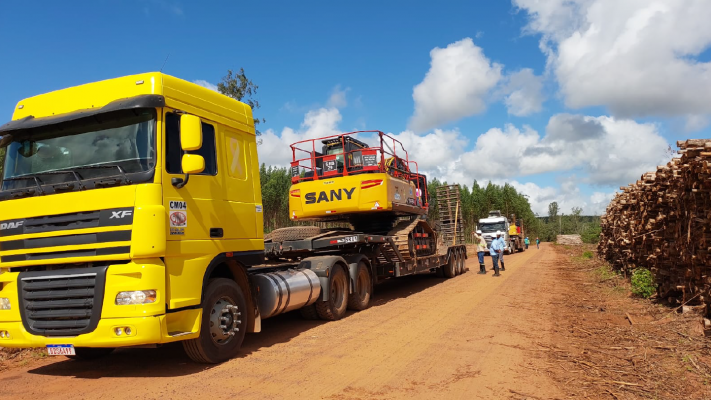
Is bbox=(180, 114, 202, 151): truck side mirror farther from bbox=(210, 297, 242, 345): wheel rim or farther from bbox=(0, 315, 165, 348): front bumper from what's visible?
bbox=(210, 297, 242, 345): wheel rim

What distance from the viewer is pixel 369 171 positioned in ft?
35.3

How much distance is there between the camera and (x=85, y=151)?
17.4ft

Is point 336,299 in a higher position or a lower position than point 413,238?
lower

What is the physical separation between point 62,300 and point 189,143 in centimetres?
211

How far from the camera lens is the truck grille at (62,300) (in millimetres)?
4875

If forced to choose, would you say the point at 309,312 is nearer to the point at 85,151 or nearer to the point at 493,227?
the point at 85,151

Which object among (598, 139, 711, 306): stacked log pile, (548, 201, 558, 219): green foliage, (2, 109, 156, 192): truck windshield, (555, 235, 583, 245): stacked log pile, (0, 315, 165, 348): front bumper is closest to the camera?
(0, 315, 165, 348): front bumper

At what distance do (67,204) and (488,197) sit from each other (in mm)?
60887

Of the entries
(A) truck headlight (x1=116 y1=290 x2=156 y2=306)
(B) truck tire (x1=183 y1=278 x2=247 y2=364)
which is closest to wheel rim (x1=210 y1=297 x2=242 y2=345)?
(B) truck tire (x1=183 y1=278 x2=247 y2=364)

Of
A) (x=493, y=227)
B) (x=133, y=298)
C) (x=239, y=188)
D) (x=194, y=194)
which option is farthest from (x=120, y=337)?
(x=493, y=227)

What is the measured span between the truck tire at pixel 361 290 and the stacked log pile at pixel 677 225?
18.4ft

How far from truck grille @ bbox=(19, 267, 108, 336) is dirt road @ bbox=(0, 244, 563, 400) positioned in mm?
667

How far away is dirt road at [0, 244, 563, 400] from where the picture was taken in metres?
4.77

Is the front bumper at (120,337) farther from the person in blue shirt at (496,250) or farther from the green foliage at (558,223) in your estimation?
the green foliage at (558,223)
